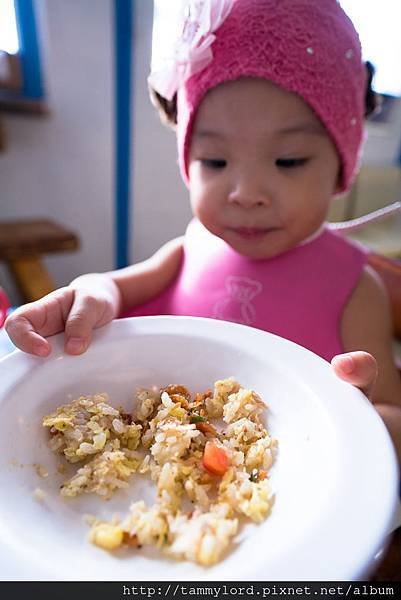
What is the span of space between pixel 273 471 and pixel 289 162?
13.4 inches

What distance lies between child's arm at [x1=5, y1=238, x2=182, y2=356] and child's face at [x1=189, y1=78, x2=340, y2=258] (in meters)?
0.17

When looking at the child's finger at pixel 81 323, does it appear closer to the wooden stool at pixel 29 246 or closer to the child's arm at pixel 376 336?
the child's arm at pixel 376 336

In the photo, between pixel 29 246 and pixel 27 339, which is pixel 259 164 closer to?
Answer: pixel 27 339

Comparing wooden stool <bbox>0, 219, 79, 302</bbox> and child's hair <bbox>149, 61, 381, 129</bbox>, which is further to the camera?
wooden stool <bbox>0, 219, 79, 302</bbox>

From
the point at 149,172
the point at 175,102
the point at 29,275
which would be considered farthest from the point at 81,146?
the point at 175,102

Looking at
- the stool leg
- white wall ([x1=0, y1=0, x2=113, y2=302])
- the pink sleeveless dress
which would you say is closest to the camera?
the pink sleeveless dress

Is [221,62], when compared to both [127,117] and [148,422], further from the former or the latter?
[127,117]

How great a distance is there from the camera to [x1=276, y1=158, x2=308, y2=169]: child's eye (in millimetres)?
513

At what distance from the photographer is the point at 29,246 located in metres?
1.13

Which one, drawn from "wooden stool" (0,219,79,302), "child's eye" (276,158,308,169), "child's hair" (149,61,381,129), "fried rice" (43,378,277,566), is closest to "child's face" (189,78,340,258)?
"child's eye" (276,158,308,169)

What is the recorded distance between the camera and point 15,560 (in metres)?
0.24

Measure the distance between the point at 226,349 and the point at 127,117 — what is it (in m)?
1.00

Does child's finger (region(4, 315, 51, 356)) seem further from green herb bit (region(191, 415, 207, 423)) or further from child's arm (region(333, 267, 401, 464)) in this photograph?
child's arm (region(333, 267, 401, 464))

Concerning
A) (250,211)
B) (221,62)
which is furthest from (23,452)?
(221,62)
